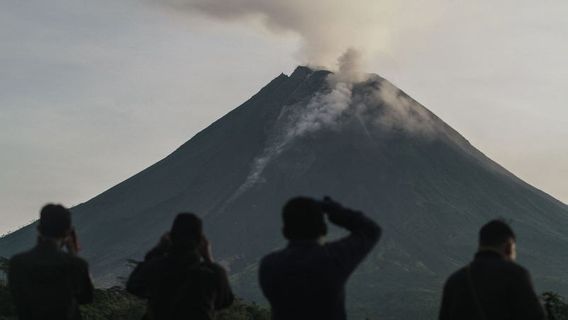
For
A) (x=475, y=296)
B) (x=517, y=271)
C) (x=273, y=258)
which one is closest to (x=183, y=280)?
(x=273, y=258)

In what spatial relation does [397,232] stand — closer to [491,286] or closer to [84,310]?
[84,310]

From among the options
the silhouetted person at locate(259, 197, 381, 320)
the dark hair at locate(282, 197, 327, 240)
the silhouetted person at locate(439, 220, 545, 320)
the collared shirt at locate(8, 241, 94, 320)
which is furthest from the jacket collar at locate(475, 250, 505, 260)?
the collared shirt at locate(8, 241, 94, 320)

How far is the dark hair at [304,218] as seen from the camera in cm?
880

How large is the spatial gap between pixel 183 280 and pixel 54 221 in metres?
1.25

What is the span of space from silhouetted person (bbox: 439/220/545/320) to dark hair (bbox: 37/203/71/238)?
11.0 feet

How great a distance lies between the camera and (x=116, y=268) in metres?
192

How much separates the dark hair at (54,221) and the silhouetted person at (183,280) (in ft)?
2.47

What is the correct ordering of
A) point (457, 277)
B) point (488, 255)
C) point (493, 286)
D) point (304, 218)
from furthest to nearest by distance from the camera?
1. point (457, 277)
2. point (488, 255)
3. point (493, 286)
4. point (304, 218)

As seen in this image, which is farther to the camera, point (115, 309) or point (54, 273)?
point (115, 309)

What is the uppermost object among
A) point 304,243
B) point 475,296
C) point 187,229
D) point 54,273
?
point 54,273

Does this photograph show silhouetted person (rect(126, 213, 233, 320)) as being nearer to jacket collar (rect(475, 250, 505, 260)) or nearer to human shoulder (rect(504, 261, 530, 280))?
jacket collar (rect(475, 250, 505, 260))

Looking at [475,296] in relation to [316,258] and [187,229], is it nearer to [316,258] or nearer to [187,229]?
[316,258]

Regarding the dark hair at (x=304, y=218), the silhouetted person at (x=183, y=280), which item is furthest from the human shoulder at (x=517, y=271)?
the silhouetted person at (x=183, y=280)

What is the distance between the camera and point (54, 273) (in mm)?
9969
